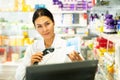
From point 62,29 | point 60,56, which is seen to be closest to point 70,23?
point 62,29

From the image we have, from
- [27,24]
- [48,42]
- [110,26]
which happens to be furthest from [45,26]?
[27,24]

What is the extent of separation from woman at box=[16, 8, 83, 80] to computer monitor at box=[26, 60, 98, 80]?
1.90ft

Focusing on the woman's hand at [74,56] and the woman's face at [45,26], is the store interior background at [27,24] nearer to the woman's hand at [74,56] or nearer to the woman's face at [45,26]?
the woman's face at [45,26]

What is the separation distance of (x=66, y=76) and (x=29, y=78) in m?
0.18

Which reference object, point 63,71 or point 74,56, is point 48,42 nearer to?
point 74,56

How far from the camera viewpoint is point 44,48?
7.57ft

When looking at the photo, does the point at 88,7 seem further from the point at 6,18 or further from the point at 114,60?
the point at 114,60

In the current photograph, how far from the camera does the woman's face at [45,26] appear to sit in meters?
2.22

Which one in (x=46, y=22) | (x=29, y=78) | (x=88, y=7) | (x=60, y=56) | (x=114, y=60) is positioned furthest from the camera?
(x=88, y=7)

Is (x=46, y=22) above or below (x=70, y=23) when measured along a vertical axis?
above

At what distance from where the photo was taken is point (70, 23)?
14.1ft

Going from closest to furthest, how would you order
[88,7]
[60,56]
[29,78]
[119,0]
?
1. [29,78]
2. [60,56]
3. [119,0]
4. [88,7]

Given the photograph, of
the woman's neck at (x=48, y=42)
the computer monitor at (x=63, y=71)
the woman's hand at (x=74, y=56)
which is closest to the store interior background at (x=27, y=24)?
the woman's neck at (x=48, y=42)

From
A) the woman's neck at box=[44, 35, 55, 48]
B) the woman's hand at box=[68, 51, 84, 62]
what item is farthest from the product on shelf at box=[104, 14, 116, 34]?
the woman's neck at box=[44, 35, 55, 48]
